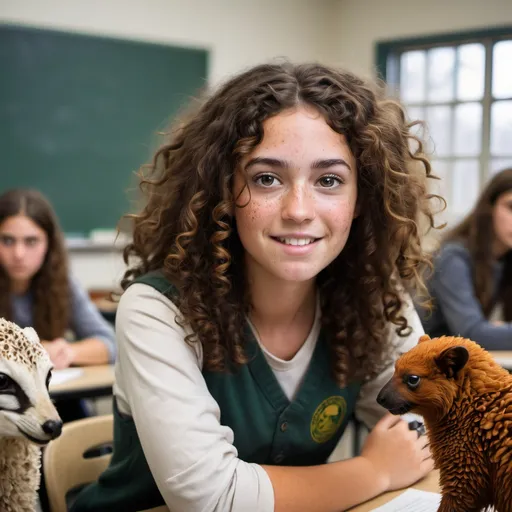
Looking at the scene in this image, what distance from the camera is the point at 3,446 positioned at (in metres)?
0.74

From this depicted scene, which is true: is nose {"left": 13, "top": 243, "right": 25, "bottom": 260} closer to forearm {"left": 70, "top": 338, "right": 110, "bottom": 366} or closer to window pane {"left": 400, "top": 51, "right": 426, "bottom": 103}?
forearm {"left": 70, "top": 338, "right": 110, "bottom": 366}

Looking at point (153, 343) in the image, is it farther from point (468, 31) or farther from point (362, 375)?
point (468, 31)

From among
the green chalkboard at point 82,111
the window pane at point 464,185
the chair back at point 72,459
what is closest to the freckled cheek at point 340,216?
the chair back at point 72,459

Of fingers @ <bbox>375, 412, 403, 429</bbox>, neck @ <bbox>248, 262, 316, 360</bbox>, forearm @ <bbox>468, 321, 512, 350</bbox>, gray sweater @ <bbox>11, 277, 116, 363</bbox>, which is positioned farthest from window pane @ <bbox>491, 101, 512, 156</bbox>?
fingers @ <bbox>375, 412, 403, 429</bbox>

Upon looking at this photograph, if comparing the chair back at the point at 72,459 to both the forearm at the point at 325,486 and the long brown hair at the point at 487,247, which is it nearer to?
the forearm at the point at 325,486

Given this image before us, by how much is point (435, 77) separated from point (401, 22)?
0.54 m

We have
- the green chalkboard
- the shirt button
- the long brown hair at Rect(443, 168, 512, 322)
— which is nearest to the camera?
the shirt button

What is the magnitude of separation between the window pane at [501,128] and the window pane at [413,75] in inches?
26.0

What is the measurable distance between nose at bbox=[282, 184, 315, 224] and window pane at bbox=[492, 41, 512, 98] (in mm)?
4693

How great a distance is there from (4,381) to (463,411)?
500 millimetres

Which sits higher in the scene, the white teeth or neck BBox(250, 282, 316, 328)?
the white teeth

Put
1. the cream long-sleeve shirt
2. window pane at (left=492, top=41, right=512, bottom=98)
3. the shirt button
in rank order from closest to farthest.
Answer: the cream long-sleeve shirt < the shirt button < window pane at (left=492, top=41, right=512, bottom=98)

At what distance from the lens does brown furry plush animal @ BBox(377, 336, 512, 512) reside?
2.33 feet

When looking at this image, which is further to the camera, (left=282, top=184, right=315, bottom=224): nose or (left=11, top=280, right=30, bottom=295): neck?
(left=11, top=280, right=30, bottom=295): neck
